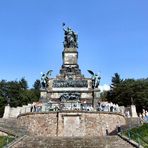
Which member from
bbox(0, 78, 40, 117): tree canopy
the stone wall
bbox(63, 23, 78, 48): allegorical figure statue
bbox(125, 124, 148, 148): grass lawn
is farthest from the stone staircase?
bbox(0, 78, 40, 117): tree canopy

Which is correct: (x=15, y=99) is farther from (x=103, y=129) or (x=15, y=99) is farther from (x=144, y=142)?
(x=144, y=142)

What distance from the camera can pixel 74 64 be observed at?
43.2 m

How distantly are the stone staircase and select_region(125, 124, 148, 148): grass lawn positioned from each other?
37.4 inches

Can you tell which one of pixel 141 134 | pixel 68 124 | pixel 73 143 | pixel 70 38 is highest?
pixel 70 38

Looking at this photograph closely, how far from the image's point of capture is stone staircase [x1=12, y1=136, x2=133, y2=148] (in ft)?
64.0

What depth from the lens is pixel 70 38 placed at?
149ft

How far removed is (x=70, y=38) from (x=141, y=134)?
1004 inches

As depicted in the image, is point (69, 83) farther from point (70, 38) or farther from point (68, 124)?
point (68, 124)

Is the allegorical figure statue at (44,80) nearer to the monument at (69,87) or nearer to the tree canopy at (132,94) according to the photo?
the monument at (69,87)

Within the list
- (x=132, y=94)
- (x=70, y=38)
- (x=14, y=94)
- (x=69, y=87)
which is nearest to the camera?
(x=69, y=87)

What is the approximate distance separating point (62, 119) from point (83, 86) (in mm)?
10922

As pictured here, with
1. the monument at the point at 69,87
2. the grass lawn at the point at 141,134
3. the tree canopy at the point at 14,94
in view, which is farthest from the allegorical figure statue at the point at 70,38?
the grass lawn at the point at 141,134

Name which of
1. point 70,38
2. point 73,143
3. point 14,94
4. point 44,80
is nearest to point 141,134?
point 73,143

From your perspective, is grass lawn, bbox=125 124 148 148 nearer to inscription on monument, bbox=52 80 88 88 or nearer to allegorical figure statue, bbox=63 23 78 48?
inscription on monument, bbox=52 80 88 88
